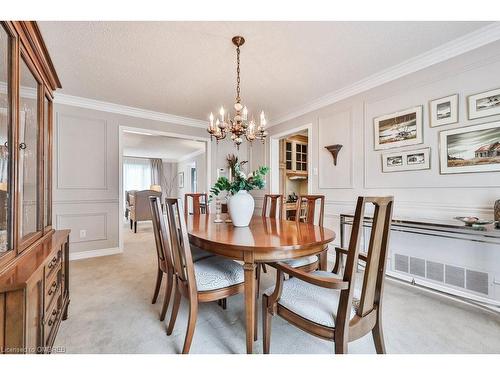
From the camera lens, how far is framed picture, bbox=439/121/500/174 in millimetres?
1898

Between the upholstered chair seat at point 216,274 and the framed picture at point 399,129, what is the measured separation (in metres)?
2.21

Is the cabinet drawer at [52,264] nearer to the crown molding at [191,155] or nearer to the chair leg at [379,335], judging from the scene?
the chair leg at [379,335]

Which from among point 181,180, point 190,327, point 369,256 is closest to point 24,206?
point 190,327

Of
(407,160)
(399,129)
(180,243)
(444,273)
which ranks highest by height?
(399,129)

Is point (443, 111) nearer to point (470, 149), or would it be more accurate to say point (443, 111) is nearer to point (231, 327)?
point (470, 149)

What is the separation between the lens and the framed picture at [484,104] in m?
1.89

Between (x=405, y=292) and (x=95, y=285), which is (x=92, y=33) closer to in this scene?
(x=95, y=285)

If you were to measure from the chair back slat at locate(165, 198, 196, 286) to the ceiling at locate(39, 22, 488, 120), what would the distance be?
149cm

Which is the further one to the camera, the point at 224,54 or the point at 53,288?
the point at 224,54

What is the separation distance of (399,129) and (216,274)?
246 centimetres

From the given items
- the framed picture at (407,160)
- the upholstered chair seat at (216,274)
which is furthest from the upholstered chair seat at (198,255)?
the framed picture at (407,160)

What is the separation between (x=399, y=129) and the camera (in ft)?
8.24

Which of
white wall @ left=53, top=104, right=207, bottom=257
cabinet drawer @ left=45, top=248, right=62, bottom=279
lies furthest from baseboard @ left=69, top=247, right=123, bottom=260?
cabinet drawer @ left=45, top=248, right=62, bottom=279
